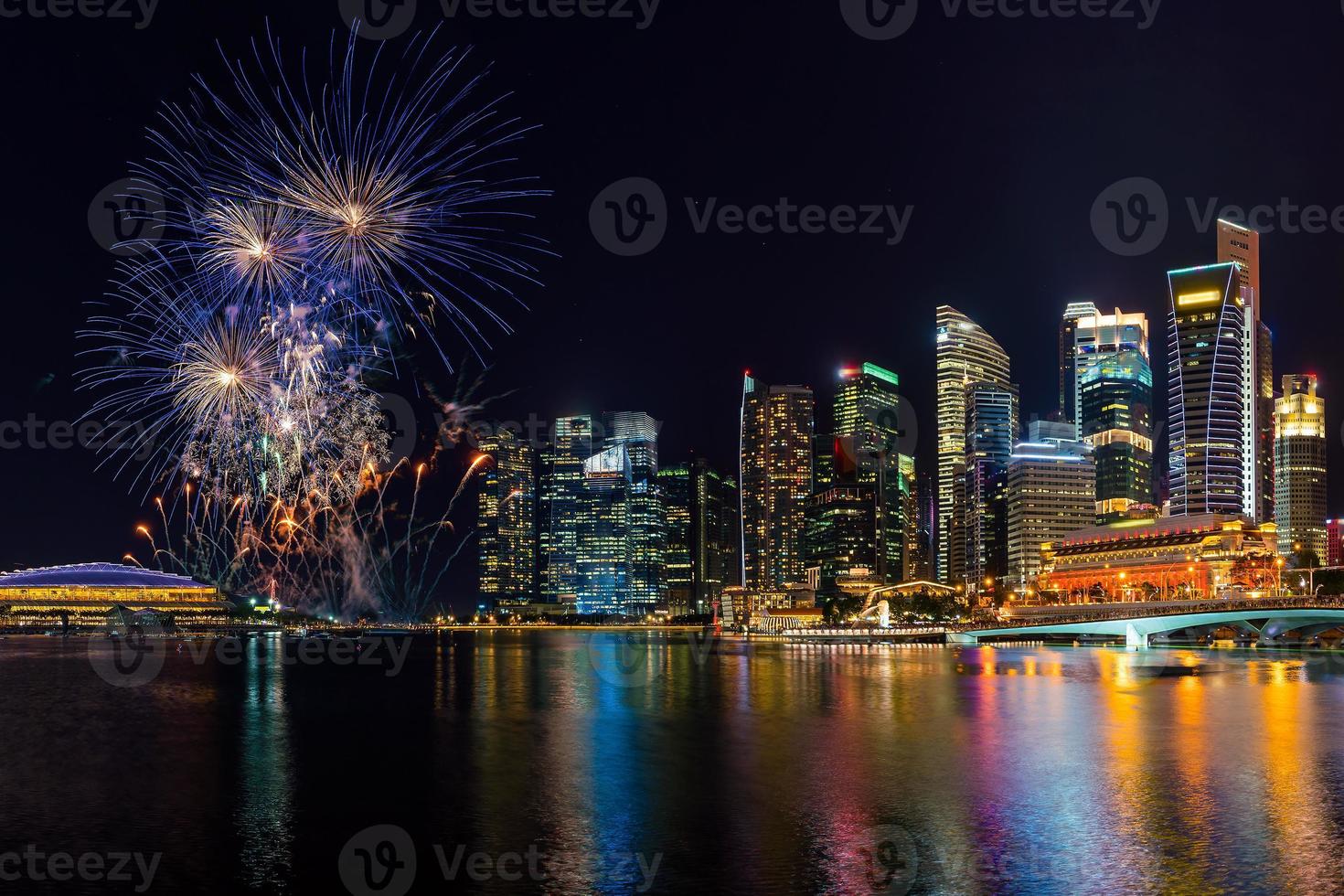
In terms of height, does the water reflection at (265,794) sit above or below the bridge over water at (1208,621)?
above

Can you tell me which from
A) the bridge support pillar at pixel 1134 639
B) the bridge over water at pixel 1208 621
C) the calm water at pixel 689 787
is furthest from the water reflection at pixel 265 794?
the bridge support pillar at pixel 1134 639

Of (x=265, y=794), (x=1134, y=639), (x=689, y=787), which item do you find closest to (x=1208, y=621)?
(x=1134, y=639)

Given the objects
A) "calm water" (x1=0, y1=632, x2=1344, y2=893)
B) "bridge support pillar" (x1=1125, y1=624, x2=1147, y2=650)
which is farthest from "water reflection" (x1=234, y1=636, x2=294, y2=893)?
"bridge support pillar" (x1=1125, y1=624, x2=1147, y2=650)

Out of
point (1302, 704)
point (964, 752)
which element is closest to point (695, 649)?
point (1302, 704)

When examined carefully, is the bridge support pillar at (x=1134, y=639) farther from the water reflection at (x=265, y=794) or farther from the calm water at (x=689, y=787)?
the water reflection at (x=265, y=794)

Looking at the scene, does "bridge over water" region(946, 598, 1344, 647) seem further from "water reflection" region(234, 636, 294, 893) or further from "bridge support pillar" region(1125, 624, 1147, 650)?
"water reflection" region(234, 636, 294, 893)

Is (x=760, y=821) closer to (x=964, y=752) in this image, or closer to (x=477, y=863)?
(x=477, y=863)
